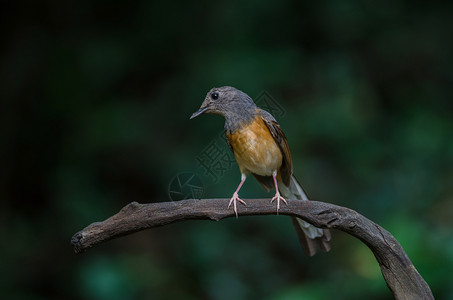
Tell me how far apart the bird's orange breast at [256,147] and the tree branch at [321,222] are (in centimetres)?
57

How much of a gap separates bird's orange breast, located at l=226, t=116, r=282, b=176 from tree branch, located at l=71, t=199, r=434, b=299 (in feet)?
1.87

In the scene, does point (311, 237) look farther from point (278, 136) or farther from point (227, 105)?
point (227, 105)

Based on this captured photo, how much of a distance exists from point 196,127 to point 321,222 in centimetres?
301

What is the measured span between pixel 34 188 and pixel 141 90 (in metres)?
1.61

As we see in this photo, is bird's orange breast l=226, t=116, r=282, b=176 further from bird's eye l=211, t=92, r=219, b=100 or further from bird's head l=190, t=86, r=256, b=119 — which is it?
bird's eye l=211, t=92, r=219, b=100

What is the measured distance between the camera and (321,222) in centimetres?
289

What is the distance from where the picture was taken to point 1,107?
5941mm

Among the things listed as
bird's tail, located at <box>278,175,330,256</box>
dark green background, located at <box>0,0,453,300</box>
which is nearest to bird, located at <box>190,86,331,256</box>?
bird's tail, located at <box>278,175,330,256</box>

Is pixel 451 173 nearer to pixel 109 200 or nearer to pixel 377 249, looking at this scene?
pixel 377 249

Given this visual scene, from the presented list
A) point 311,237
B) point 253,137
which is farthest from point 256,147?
point 311,237

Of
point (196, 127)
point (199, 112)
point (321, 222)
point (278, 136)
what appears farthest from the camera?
point (196, 127)

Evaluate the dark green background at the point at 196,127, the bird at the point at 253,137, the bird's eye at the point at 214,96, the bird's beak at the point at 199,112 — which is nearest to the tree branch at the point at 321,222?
the bird at the point at 253,137

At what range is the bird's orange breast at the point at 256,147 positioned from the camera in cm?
346

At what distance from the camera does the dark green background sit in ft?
17.2
